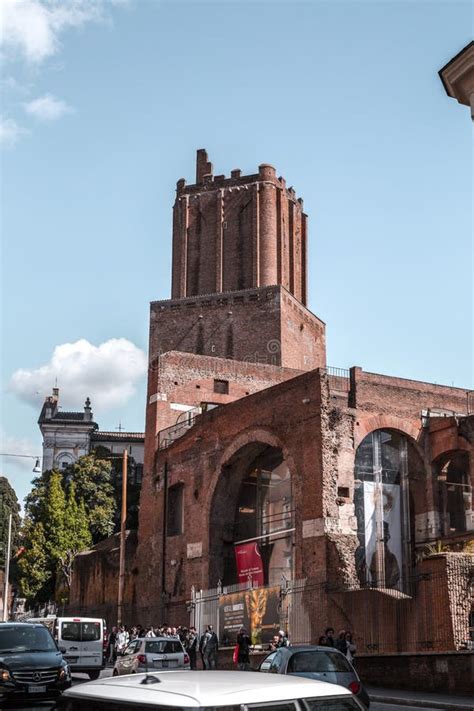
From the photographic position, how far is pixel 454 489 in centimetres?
3672

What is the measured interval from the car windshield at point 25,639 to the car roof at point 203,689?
9.86m

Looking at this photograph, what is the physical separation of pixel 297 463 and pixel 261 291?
93.9 feet

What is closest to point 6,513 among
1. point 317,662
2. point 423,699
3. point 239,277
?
point 239,277

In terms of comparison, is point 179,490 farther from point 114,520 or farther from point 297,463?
point 114,520

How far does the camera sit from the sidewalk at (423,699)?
53.2ft

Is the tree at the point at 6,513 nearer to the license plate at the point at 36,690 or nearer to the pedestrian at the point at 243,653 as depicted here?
the pedestrian at the point at 243,653

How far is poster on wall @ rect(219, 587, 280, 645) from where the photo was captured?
27.7 meters

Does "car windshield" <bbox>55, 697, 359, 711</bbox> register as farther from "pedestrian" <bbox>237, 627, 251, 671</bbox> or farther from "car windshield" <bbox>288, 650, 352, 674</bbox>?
"pedestrian" <bbox>237, 627, 251, 671</bbox>

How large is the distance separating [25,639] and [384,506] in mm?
21468

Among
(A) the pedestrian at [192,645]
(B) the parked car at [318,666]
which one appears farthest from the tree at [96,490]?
(B) the parked car at [318,666]

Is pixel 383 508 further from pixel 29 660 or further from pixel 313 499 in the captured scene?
pixel 29 660

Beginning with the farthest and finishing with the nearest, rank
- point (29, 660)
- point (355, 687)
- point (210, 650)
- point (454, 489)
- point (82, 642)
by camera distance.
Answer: point (454, 489) → point (210, 650) → point (82, 642) → point (29, 660) → point (355, 687)

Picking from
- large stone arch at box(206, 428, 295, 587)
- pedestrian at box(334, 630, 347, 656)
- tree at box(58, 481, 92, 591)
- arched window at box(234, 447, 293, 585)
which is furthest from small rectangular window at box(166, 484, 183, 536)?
pedestrian at box(334, 630, 347, 656)

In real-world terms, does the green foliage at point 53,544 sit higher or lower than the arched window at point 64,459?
lower
